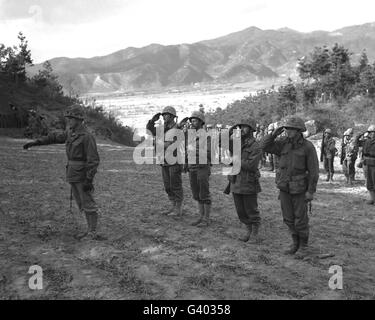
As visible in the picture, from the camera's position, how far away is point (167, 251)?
6531 mm

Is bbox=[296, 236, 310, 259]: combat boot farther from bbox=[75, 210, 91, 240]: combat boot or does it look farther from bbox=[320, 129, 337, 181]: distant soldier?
bbox=[320, 129, 337, 181]: distant soldier

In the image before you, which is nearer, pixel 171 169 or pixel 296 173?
pixel 296 173

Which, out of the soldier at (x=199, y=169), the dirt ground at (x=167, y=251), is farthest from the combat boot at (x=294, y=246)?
the soldier at (x=199, y=169)

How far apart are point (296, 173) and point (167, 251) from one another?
6.90 feet

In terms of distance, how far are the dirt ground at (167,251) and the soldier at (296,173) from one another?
57cm

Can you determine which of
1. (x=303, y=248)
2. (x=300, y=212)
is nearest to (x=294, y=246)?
(x=303, y=248)

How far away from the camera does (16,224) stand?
781 cm

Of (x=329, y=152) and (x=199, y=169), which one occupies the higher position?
(x=199, y=169)

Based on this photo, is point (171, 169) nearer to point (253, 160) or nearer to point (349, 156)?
point (253, 160)

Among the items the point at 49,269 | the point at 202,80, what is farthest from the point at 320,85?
the point at 202,80

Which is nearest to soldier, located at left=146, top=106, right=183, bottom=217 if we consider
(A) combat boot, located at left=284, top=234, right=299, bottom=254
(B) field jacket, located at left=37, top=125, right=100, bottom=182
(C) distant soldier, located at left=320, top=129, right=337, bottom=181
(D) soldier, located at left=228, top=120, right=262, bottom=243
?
(D) soldier, located at left=228, top=120, right=262, bottom=243

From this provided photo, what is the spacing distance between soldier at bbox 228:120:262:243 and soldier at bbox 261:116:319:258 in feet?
1.42

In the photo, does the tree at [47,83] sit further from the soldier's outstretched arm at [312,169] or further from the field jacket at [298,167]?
the soldier's outstretched arm at [312,169]
